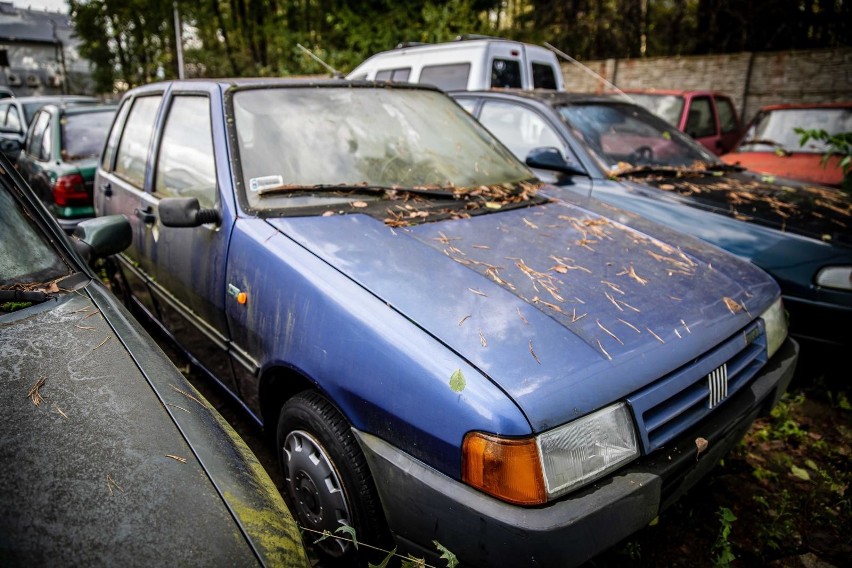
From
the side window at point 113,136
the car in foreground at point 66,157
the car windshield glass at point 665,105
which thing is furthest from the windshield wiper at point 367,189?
the car windshield glass at point 665,105

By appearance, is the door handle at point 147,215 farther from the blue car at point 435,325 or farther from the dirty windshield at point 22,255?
the dirty windshield at point 22,255

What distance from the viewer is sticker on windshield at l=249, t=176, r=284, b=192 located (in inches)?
94.0

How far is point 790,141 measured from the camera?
672 centimetres

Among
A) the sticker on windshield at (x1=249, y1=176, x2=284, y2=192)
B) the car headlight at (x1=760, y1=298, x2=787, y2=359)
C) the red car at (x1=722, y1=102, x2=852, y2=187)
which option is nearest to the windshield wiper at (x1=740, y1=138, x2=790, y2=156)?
the red car at (x1=722, y1=102, x2=852, y2=187)

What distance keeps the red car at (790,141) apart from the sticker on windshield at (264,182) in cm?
553

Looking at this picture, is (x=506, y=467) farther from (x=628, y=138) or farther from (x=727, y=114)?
(x=727, y=114)

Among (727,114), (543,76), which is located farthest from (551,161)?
(727,114)

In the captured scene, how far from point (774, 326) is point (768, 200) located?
1824 mm

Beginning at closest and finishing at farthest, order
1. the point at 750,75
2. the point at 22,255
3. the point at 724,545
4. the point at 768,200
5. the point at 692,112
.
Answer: the point at 22,255
the point at 724,545
the point at 768,200
the point at 692,112
the point at 750,75

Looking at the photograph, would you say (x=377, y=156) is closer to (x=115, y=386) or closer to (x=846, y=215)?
(x=115, y=386)

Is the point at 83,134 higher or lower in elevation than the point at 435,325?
higher

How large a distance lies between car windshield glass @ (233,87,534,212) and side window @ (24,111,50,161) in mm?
4924

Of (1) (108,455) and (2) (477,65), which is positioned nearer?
(1) (108,455)

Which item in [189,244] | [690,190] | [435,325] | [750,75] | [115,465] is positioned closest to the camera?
[115,465]
